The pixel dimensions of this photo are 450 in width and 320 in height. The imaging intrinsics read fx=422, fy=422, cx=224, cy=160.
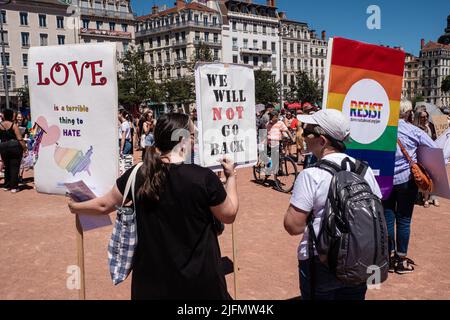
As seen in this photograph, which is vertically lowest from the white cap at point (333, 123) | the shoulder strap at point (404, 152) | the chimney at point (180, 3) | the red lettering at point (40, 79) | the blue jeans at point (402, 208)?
the blue jeans at point (402, 208)

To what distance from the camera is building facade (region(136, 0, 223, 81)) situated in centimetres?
6431

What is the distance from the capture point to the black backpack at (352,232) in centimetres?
215

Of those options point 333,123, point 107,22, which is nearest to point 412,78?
point 107,22

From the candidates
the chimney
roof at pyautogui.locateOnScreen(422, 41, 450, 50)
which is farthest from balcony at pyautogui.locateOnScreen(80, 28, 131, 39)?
roof at pyautogui.locateOnScreen(422, 41, 450, 50)

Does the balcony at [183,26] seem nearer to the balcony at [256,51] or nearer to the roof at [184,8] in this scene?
the roof at [184,8]

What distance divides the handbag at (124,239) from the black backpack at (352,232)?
101 centimetres

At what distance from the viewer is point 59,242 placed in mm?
5965

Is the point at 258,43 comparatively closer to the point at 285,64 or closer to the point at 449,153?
the point at 285,64

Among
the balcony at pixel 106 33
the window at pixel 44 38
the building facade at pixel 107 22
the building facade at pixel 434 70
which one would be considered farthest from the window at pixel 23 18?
the building facade at pixel 434 70

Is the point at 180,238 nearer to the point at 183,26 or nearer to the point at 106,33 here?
the point at 106,33

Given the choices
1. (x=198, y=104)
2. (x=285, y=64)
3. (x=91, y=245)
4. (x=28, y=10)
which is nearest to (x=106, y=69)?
(x=198, y=104)

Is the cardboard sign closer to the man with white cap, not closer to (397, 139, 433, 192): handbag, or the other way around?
Answer: (397, 139, 433, 192): handbag

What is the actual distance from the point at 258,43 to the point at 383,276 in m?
72.8
